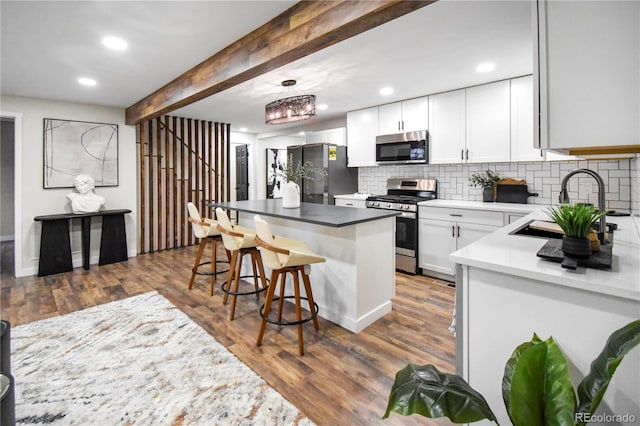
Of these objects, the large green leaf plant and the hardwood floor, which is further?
the hardwood floor

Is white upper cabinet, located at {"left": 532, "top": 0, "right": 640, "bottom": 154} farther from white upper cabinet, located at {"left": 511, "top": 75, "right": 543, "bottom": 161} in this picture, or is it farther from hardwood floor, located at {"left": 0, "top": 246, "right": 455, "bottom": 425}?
white upper cabinet, located at {"left": 511, "top": 75, "right": 543, "bottom": 161}

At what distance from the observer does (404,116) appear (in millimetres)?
4480

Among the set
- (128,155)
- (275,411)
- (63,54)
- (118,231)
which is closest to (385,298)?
(275,411)

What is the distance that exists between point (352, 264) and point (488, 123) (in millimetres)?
2539

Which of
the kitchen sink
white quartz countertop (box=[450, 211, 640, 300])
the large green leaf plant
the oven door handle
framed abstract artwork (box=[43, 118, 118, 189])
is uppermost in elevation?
framed abstract artwork (box=[43, 118, 118, 189])

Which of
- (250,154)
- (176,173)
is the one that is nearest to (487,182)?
(176,173)

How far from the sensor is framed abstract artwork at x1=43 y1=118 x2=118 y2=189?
4383 mm

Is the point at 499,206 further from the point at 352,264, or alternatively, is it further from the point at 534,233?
the point at 352,264

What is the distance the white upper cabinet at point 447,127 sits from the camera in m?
3.94

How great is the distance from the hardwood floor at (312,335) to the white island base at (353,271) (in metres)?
0.10

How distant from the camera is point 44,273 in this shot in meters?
4.21

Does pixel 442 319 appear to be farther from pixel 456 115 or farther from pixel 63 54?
pixel 63 54

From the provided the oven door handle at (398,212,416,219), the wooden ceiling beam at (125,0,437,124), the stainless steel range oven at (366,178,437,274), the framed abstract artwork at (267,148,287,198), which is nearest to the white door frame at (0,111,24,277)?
the wooden ceiling beam at (125,0,437,124)

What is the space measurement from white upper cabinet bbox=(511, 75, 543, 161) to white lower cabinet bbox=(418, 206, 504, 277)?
0.76 meters
